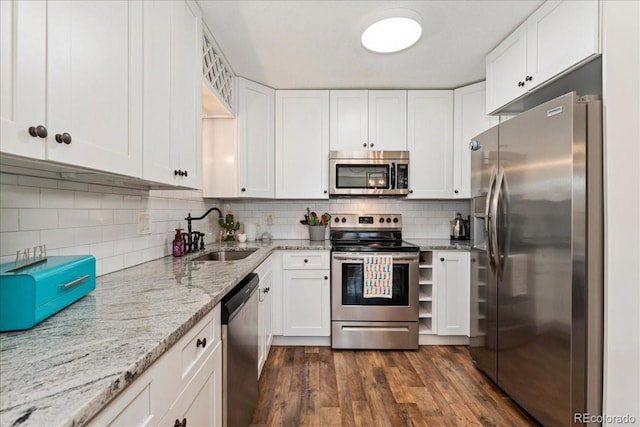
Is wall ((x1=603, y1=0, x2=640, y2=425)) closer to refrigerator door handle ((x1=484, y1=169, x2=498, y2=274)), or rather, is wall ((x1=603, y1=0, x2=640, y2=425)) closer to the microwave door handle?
refrigerator door handle ((x1=484, y1=169, x2=498, y2=274))

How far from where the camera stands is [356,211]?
127 inches

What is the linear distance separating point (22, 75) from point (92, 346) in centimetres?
63

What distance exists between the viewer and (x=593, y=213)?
1.35 m

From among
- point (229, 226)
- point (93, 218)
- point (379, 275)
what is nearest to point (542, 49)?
point (379, 275)

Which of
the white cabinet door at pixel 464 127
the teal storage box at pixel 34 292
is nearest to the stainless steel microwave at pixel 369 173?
the white cabinet door at pixel 464 127

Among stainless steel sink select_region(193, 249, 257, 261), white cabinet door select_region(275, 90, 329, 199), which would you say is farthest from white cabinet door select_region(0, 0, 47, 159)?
white cabinet door select_region(275, 90, 329, 199)

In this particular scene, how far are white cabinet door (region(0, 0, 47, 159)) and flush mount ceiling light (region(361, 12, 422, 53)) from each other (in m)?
1.70

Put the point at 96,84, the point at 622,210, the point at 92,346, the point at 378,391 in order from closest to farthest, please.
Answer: the point at 92,346
the point at 96,84
the point at 622,210
the point at 378,391

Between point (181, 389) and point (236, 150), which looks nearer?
point (181, 389)

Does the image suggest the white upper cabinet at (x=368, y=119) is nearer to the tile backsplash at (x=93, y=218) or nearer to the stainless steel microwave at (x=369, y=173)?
the stainless steel microwave at (x=369, y=173)

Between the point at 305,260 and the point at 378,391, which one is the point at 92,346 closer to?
the point at 378,391

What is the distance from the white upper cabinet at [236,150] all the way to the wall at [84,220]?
2.07 feet

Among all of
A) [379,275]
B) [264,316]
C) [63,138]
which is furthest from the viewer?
[379,275]

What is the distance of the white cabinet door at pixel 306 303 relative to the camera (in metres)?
2.67
